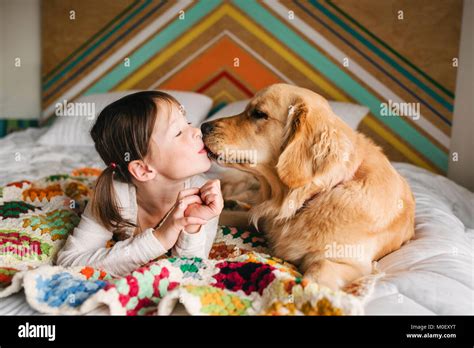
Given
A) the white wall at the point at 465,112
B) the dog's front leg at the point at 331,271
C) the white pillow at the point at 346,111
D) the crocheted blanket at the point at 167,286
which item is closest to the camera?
the crocheted blanket at the point at 167,286

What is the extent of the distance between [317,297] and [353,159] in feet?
1.59

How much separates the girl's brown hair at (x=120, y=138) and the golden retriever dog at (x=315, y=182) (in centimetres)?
18

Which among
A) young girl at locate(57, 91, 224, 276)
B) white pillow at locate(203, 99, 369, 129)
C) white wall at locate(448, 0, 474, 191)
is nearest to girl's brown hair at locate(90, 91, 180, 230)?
young girl at locate(57, 91, 224, 276)

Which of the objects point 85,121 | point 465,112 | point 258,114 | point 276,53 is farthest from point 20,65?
point 465,112

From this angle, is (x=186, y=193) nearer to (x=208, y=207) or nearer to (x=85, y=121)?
(x=208, y=207)

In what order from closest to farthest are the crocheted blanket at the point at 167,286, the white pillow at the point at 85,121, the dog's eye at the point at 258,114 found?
the crocheted blanket at the point at 167,286
the dog's eye at the point at 258,114
the white pillow at the point at 85,121

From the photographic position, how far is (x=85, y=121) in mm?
2609

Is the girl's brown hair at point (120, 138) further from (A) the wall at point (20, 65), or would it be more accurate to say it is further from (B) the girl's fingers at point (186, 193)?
(A) the wall at point (20, 65)

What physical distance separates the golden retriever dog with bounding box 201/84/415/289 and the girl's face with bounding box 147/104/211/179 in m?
0.07

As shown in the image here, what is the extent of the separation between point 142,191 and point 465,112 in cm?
183

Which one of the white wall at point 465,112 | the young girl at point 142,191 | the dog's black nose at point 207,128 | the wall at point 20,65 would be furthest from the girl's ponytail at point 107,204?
the wall at point 20,65

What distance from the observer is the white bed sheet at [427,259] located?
2.71 ft
